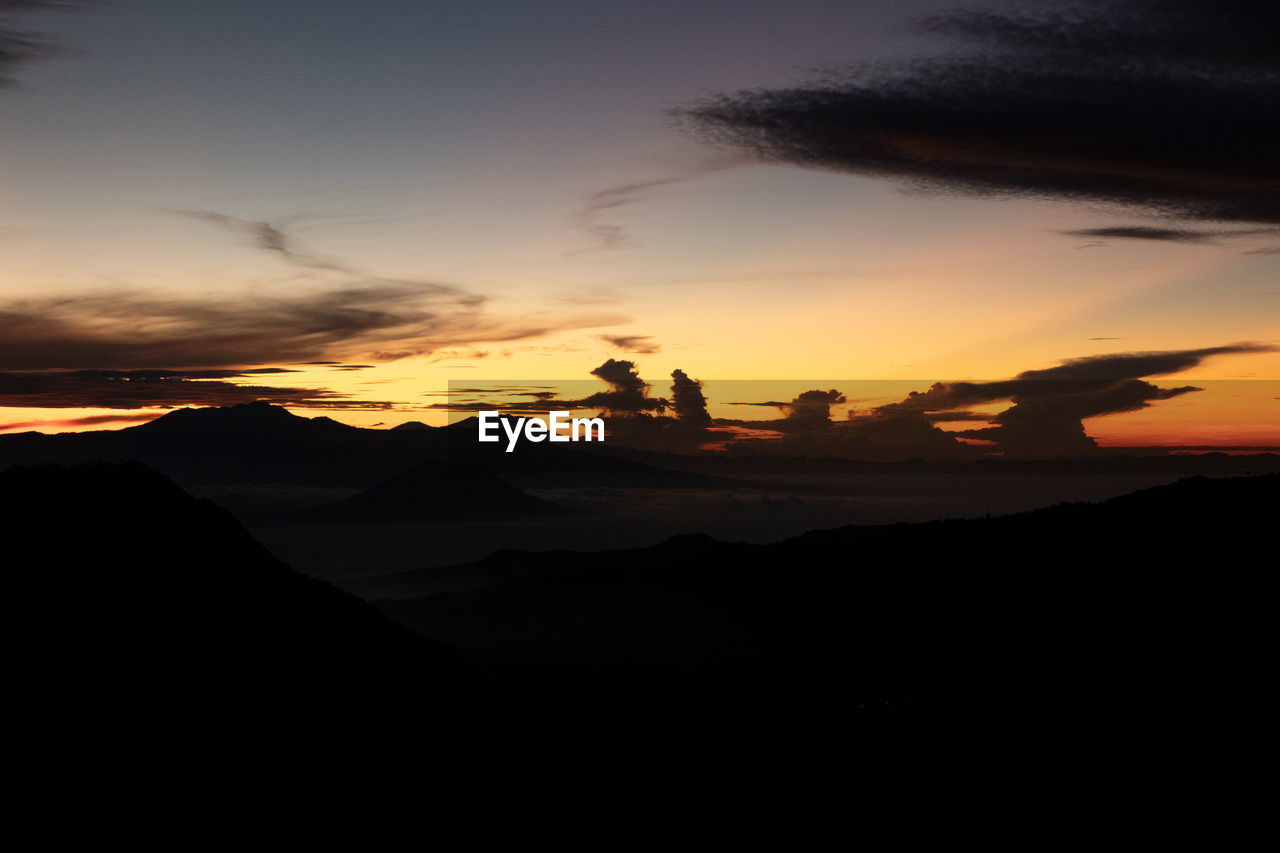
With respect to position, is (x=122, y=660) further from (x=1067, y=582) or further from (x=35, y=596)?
(x=1067, y=582)

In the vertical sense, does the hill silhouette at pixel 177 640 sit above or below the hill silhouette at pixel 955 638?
above

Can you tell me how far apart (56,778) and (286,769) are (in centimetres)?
975

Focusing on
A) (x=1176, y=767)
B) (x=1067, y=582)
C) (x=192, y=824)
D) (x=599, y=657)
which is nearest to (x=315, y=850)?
(x=192, y=824)

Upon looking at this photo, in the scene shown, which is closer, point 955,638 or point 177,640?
point 177,640

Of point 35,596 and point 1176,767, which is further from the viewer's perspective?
point 1176,767

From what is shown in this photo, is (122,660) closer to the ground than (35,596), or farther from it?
closer to the ground

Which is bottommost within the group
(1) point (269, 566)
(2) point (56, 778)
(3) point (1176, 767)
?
(3) point (1176, 767)

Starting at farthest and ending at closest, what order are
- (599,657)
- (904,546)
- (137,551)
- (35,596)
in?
(904,546) < (599,657) < (137,551) < (35,596)

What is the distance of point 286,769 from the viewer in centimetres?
4375

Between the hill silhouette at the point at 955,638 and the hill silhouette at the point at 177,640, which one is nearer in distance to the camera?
the hill silhouette at the point at 177,640

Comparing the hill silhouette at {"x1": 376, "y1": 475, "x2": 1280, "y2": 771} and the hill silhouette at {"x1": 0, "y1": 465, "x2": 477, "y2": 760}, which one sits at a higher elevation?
the hill silhouette at {"x1": 0, "y1": 465, "x2": 477, "y2": 760}

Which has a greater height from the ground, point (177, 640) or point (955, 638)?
point (177, 640)

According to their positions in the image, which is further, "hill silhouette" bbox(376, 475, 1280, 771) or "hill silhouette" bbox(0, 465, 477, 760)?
"hill silhouette" bbox(376, 475, 1280, 771)

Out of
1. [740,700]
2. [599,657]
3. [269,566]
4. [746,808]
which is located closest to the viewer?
[746,808]
